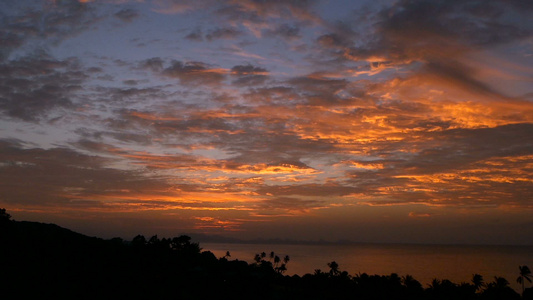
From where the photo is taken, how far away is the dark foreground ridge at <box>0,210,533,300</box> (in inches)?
1296

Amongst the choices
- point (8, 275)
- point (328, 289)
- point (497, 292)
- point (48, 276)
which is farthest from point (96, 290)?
point (497, 292)

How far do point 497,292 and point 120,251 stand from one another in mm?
44209

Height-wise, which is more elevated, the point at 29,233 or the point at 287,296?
the point at 29,233

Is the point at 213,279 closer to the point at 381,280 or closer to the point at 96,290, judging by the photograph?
the point at 96,290

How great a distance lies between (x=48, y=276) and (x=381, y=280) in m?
33.7

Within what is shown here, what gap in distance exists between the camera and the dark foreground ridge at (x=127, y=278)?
3291cm

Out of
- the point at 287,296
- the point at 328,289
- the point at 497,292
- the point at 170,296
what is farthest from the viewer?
the point at 328,289

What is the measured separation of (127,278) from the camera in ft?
116

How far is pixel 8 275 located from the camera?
3369 centimetres

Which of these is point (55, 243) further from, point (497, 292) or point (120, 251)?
point (497, 292)

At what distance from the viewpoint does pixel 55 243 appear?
43625 millimetres

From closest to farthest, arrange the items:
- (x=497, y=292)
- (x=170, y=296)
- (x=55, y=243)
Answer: (x=170, y=296), (x=55, y=243), (x=497, y=292)

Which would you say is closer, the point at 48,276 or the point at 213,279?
the point at 48,276

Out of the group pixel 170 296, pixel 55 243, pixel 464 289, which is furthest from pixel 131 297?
pixel 464 289
